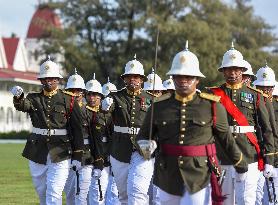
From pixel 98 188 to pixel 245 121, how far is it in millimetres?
5342

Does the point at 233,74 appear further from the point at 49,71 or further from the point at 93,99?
the point at 93,99

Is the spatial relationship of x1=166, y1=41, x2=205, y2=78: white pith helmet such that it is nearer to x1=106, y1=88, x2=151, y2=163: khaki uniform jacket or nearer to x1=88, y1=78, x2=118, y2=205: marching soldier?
x1=106, y1=88, x2=151, y2=163: khaki uniform jacket

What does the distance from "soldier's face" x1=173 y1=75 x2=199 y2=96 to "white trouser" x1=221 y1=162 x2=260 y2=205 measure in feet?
8.84

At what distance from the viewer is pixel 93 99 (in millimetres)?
18062

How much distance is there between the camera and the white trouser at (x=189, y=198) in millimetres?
9930

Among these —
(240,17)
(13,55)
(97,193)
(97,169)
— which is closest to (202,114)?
(97,169)

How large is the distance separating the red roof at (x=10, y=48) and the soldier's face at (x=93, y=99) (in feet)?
315

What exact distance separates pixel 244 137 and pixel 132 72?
8.20ft

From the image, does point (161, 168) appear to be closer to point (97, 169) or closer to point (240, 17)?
point (97, 169)

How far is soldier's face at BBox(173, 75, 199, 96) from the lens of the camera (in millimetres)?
10008

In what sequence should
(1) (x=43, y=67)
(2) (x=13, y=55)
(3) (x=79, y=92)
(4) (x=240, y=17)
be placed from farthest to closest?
1. (2) (x=13, y=55)
2. (4) (x=240, y=17)
3. (3) (x=79, y=92)
4. (1) (x=43, y=67)

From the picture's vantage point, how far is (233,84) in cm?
1295

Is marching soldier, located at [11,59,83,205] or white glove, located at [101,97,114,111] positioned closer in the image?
white glove, located at [101,97,114,111]

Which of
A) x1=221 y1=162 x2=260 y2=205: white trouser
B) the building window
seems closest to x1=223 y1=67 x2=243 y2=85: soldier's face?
x1=221 y1=162 x2=260 y2=205: white trouser
